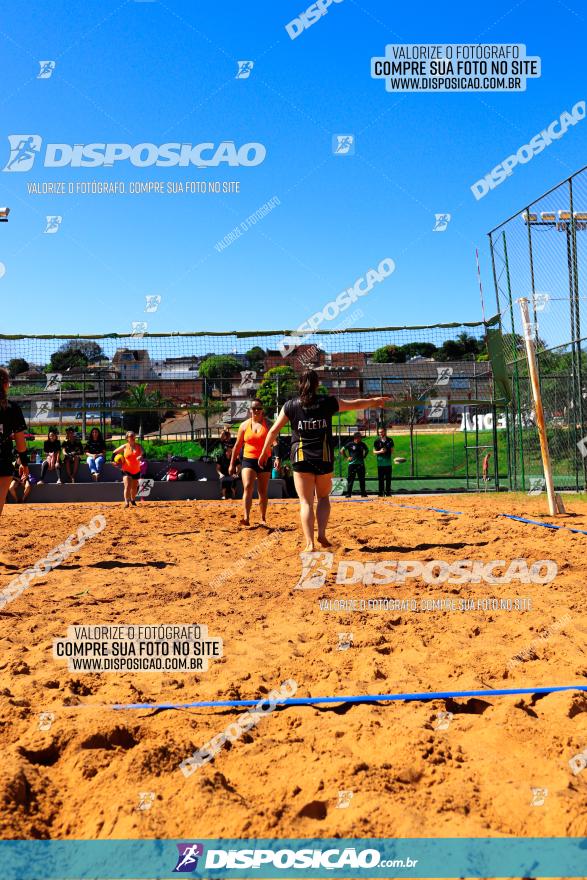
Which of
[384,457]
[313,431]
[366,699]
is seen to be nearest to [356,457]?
[384,457]

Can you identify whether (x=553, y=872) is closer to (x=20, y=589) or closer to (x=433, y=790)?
(x=433, y=790)

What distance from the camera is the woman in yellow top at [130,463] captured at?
1362 cm

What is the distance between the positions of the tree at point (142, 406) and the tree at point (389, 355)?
5.58m

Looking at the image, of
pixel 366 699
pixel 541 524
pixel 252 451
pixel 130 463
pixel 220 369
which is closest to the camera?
pixel 366 699

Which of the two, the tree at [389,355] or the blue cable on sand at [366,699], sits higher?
the tree at [389,355]

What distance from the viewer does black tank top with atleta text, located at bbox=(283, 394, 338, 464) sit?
7359 millimetres

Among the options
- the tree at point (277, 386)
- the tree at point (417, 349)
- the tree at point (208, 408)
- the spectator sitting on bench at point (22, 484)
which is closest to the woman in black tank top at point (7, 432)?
the spectator sitting on bench at point (22, 484)

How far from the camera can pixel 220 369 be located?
1961cm

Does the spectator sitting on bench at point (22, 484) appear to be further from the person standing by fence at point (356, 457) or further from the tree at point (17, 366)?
the person standing by fence at point (356, 457)

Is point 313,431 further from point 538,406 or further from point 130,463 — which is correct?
point 130,463

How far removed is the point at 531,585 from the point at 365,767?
3338 millimetres

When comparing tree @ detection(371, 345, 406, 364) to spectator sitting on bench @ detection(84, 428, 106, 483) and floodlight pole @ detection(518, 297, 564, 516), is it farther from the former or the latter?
floodlight pole @ detection(518, 297, 564, 516)

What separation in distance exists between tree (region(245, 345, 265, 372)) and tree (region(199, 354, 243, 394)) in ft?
0.97

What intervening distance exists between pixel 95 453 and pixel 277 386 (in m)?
4.83
